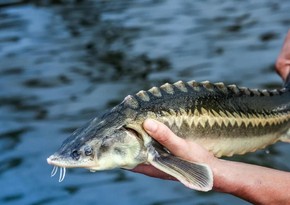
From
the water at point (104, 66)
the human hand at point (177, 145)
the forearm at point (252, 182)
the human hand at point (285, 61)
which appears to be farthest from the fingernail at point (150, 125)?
the water at point (104, 66)

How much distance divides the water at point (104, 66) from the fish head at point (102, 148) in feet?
6.49

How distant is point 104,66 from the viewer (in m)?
7.30

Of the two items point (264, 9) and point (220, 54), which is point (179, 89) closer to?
point (220, 54)

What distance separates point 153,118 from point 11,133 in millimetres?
3162

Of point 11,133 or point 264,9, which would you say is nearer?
point 11,133

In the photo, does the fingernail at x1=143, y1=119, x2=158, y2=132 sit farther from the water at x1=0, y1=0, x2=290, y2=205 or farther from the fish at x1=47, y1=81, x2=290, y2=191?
the water at x1=0, y1=0, x2=290, y2=205

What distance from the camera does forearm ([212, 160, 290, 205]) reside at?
9.28 ft

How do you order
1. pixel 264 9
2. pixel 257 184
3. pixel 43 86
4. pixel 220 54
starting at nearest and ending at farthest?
pixel 257 184 < pixel 43 86 < pixel 220 54 < pixel 264 9

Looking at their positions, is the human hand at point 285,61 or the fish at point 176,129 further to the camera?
the human hand at point 285,61

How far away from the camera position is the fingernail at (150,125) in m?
2.52

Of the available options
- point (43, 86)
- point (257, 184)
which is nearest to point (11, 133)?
point (43, 86)

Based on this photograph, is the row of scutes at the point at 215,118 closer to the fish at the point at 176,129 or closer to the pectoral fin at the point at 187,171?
the fish at the point at 176,129

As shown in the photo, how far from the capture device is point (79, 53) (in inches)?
306

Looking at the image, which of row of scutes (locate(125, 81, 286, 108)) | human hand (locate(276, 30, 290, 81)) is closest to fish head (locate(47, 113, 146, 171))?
row of scutes (locate(125, 81, 286, 108))
